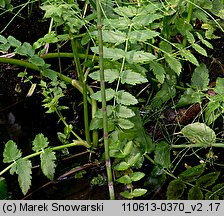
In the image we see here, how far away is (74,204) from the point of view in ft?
3.81

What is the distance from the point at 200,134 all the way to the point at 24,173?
0.48 metres

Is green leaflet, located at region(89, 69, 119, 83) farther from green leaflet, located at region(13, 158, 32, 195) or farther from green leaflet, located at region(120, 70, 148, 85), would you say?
green leaflet, located at region(13, 158, 32, 195)

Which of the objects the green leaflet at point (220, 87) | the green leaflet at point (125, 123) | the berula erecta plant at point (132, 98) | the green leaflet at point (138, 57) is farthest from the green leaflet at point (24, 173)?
the green leaflet at point (220, 87)

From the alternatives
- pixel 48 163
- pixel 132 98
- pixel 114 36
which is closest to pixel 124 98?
pixel 132 98

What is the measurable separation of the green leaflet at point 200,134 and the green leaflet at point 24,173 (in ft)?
1.43

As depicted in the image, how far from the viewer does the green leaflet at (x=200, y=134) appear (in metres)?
1.37

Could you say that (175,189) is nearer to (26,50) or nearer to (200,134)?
(200,134)

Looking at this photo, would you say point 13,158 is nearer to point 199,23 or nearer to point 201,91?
point 201,91

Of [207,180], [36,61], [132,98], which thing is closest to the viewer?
[132,98]

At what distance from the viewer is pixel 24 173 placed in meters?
1.25

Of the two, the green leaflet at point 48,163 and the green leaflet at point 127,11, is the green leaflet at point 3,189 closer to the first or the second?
the green leaflet at point 48,163

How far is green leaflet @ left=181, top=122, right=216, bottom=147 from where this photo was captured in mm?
1368

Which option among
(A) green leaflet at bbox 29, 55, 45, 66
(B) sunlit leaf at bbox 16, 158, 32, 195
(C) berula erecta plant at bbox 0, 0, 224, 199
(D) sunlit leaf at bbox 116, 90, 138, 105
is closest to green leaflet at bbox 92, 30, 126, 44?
(C) berula erecta plant at bbox 0, 0, 224, 199

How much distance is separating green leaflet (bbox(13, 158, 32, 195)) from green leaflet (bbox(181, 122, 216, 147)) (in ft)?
1.43
